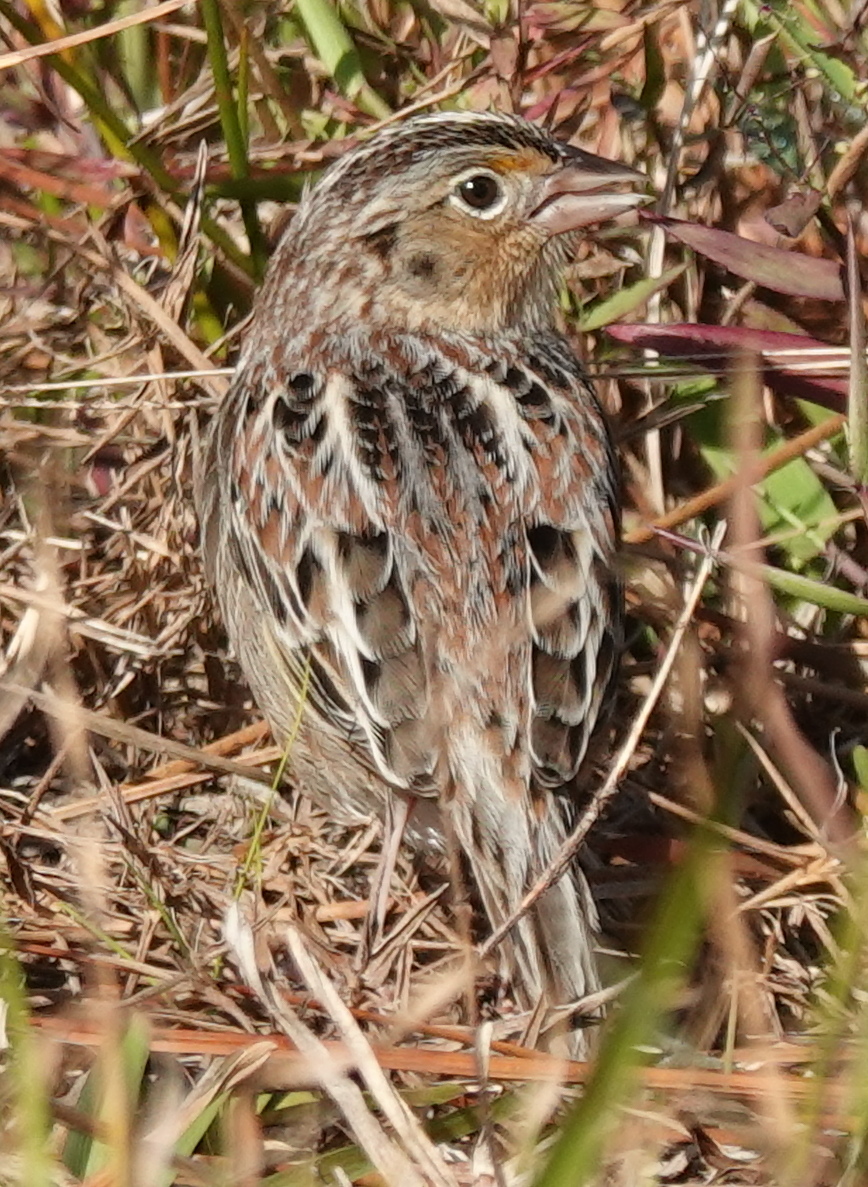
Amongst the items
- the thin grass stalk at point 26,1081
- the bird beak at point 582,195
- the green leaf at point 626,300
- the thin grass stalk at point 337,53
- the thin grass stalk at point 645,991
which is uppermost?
the thin grass stalk at point 337,53

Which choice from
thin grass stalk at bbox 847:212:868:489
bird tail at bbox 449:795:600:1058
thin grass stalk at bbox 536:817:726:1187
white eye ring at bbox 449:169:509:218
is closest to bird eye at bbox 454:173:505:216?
white eye ring at bbox 449:169:509:218

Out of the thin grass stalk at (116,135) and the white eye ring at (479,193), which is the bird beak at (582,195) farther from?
the thin grass stalk at (116,135)

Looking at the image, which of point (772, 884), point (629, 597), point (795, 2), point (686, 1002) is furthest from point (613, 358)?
point (686, 1002)

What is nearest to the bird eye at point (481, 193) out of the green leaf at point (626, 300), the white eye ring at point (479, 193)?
the white eye ring at point (479, 193)

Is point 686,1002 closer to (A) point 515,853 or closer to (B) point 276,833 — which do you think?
(A) point 515,853

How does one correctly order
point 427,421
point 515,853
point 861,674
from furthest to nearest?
1. point 861,674
2. point 427,421
3. point 515,853

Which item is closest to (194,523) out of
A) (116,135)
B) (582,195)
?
(116,135)

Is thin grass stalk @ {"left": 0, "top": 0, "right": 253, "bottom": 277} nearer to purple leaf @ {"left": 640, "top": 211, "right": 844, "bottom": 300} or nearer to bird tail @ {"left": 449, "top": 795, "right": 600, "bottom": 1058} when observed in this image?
purple leaf @ {"left": 640, "top": 211, "right": 844, "bottom": 300}
